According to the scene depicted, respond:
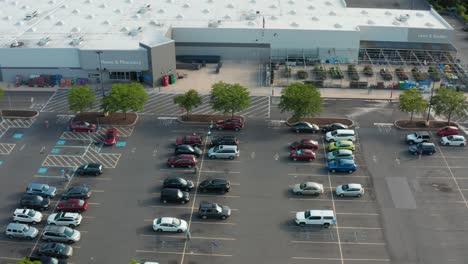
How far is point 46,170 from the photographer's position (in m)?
60.8

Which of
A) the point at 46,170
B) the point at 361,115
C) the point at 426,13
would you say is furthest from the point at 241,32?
the point at 46,170

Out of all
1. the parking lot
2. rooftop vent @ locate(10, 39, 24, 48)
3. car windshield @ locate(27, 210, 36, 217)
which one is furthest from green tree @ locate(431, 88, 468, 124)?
rooftop vent @ locate(10, 39, 24, 48)

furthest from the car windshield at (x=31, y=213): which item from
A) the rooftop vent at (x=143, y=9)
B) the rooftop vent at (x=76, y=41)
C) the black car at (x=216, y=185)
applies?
the rooftop vent at (x=143, y=9)

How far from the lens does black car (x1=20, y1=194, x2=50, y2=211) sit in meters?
53.9

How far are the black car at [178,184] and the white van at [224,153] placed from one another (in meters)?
6.43

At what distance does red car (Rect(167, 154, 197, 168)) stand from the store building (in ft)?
72.3

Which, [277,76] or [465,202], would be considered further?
[277,76]

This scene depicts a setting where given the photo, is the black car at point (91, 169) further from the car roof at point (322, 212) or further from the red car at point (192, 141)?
the car roof at point (322, 212)

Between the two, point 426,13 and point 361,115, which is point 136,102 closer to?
point 361,115

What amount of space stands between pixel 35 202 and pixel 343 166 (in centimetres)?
3088

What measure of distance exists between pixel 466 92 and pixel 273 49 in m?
28.4

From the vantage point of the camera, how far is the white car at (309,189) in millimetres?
56000

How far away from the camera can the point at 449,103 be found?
67.5m

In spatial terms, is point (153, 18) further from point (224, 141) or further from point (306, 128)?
point (306, 128)
